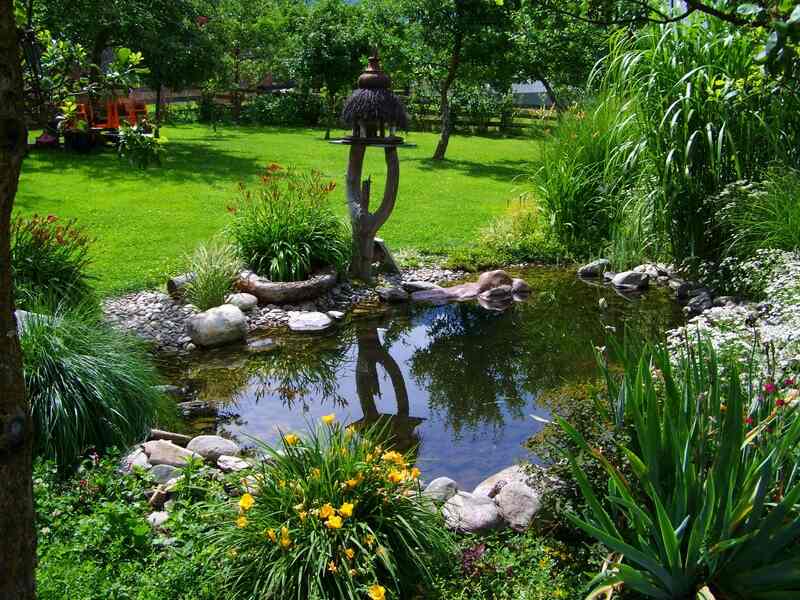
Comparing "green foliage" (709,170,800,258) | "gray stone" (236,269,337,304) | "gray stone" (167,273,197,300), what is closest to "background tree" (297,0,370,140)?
"gray stone" (236,269,337,304)

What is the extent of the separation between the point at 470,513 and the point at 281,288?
4.64 metres

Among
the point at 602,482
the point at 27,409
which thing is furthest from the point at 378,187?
the point at 27,409

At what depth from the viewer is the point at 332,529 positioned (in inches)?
127

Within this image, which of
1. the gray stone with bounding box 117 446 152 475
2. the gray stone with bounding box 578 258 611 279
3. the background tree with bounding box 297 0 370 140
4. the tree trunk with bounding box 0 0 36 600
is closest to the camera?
the tree trunk with bounding box 0 0 36 600

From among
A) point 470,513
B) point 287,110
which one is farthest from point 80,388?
point 287,110

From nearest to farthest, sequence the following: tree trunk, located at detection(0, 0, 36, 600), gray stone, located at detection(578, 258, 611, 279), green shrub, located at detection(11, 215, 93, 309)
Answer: tree trunk, located at detection(0, 0, 36, 600), green shrub, located at detection(11, 215, 93, 309), gray stone, located at detection(578, 258, 611, 279)

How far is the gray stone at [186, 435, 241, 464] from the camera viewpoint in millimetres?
4699

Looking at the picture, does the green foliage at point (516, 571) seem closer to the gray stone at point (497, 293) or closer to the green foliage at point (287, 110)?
the gray stone at point (497, 293)

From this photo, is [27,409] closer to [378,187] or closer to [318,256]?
[318,256]

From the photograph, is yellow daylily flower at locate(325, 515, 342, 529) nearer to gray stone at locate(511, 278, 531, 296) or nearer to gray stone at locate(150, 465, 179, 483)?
gray stone at locate(150, 465, 179, 483)

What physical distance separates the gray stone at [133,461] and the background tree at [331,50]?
19.6m

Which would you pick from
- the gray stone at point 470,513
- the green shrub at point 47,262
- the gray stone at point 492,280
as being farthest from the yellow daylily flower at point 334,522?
the gray stone at point 492,280

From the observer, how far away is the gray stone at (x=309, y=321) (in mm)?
7684

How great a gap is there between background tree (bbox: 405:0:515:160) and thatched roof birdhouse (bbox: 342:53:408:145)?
931 cm
